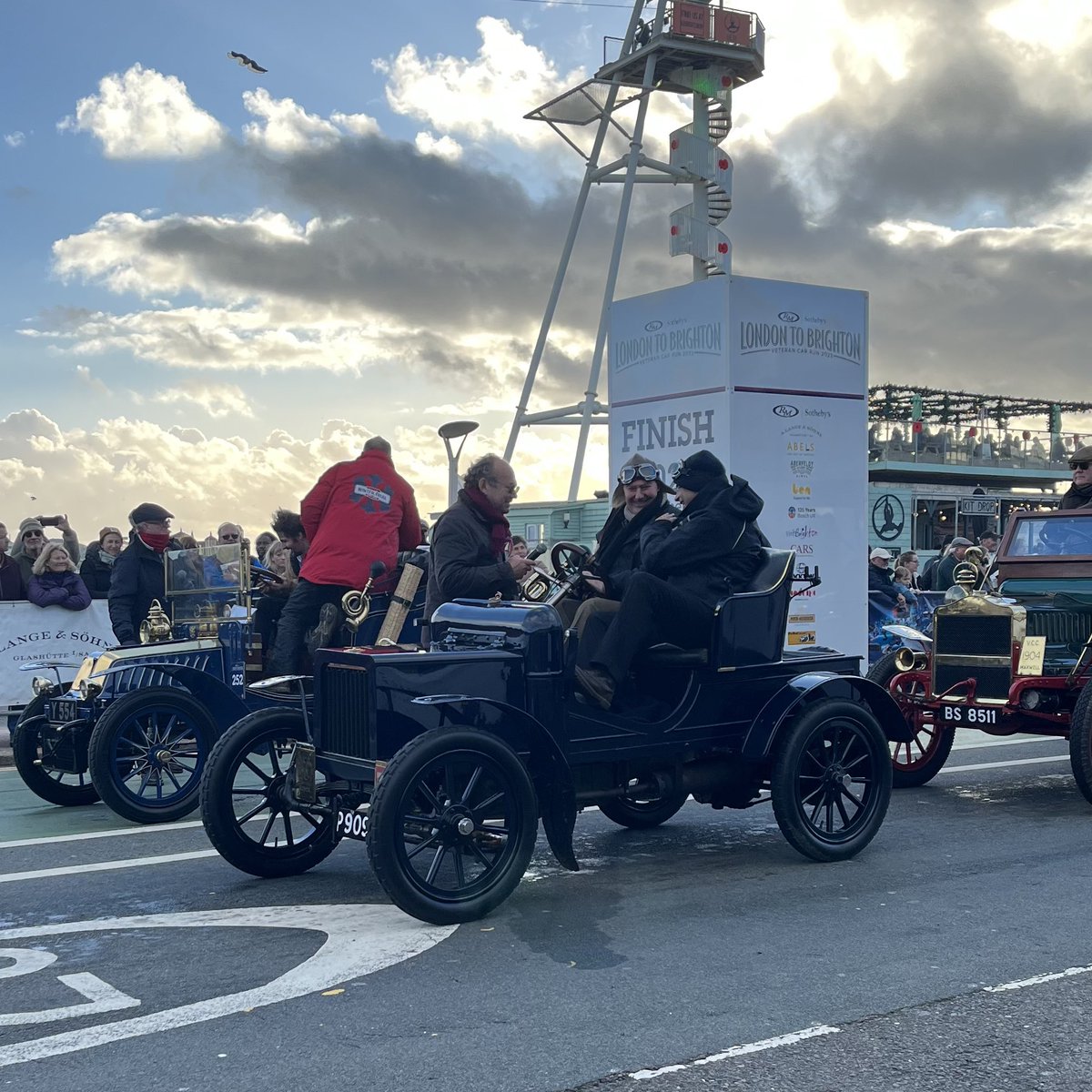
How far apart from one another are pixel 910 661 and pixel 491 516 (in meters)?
3.29

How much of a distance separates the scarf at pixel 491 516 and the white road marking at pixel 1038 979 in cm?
352

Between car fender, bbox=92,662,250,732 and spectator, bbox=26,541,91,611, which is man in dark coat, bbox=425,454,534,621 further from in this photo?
spectator, bbox=26,541,91,611

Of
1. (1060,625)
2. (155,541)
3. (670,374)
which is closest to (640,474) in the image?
(1060,625)

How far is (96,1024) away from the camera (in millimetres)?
4254

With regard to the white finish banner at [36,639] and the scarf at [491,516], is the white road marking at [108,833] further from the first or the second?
the white finish banner at [36,639]

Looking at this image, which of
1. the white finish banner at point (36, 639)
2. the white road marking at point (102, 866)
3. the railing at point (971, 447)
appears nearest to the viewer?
the white road marking at point (102, 866)

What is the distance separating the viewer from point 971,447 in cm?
5922

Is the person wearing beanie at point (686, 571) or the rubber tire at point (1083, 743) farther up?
the person wearing beanie at point (686, 571)

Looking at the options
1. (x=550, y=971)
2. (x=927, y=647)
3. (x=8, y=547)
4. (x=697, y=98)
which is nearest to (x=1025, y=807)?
(x=927, y=647)

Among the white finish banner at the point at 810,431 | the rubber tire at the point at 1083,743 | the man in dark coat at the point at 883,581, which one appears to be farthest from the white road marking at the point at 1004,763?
the man in dark coat at the point at 883,581

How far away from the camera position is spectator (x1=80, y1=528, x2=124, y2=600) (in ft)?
42.4

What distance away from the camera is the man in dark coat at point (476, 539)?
7.14 m

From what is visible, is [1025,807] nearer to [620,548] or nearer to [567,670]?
[620,548]

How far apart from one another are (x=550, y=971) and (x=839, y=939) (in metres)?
1.20
